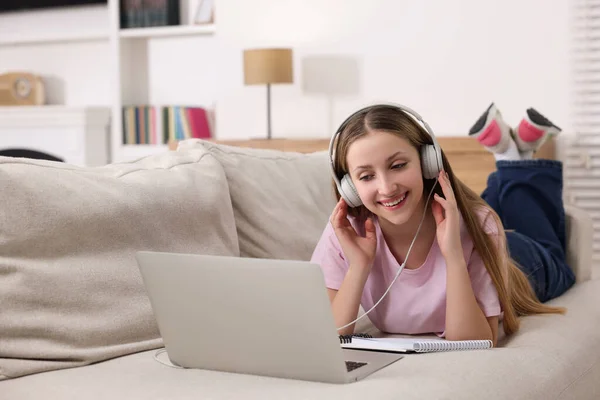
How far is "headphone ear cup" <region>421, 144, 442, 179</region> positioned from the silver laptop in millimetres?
386

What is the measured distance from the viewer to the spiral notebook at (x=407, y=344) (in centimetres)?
155

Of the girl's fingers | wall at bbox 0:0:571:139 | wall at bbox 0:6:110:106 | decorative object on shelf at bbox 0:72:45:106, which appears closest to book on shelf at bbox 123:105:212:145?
wall at bbox 0:0:571:139

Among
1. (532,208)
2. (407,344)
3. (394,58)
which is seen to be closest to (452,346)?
(407,344)

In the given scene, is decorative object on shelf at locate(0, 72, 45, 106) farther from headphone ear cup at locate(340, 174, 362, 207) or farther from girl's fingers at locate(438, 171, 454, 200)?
girl's fingers at locate(438, 171, 454, 200)

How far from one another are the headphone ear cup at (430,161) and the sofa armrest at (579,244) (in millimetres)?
1045

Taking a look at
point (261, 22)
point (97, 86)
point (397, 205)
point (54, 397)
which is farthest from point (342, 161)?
point (97, 86)

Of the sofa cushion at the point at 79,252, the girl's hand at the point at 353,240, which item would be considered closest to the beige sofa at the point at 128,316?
the sofa cushion at the point at 79,252

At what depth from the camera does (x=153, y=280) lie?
1.44 metres

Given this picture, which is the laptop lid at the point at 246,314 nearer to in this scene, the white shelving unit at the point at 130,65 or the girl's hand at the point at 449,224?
the girl's hand at the point at 449,224

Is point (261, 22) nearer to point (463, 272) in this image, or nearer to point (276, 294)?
point (463, 272)

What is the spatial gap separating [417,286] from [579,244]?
981mm

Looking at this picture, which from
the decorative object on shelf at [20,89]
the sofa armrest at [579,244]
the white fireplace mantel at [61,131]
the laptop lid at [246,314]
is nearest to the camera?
the laptop lid at [246,314]

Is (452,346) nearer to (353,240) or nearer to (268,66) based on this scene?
(353,240)

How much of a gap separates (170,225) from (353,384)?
0.58m
